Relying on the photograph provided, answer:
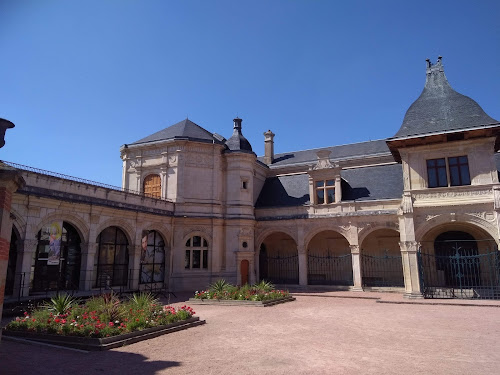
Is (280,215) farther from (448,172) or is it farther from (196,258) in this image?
(448,172)

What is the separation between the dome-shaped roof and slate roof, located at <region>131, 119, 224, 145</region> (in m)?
0.79

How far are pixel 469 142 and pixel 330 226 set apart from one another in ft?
30.2

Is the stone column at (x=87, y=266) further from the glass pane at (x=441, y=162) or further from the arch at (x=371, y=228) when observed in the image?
the glass pane at (x=441, y=162)

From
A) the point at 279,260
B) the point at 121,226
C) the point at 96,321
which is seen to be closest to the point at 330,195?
the point at 279,260

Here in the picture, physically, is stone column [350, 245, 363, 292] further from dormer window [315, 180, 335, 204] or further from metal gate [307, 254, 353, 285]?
dormer window [315, 180, 335, 204]

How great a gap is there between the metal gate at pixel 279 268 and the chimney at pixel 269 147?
8.44 meters

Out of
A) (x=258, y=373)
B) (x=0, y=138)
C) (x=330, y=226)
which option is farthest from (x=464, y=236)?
(x=0, y=138)

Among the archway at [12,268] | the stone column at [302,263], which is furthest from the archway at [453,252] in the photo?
the archway at [12,268]

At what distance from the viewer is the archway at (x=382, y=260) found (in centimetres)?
2450

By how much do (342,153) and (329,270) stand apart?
9388 mm

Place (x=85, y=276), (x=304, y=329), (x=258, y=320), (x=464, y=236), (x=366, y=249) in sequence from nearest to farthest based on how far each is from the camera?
(x=304, y=329), (x=258, y=320), (x=85, y=276), (x=464, y=236), (x=366, y=249)

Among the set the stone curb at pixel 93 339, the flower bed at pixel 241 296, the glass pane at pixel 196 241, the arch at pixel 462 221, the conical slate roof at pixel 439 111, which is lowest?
the stone curb at pixel 93 339

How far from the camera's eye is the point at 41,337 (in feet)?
29.1

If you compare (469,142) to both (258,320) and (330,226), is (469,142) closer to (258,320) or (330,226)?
Answer: (330,226)
